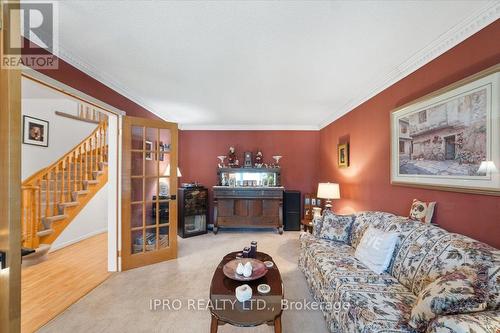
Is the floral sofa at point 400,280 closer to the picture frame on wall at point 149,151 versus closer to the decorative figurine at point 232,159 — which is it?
the picture frame on wall at point 149,151

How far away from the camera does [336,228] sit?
2.80 m

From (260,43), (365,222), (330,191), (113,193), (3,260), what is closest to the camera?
(3,260)

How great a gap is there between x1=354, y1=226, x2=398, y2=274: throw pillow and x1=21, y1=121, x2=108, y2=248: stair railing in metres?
4.54

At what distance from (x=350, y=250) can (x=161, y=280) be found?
2367mm

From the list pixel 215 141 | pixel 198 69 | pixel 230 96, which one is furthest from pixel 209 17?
pixel 215 141

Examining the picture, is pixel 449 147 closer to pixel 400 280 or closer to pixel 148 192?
pixel 400 280

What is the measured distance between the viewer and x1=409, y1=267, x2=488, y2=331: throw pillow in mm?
1080

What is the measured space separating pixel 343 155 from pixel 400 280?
236cm

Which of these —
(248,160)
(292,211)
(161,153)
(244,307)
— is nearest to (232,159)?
(248,160)

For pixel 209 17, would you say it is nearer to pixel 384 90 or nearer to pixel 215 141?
pixel 384 90

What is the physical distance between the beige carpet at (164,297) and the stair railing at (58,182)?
1884 mm

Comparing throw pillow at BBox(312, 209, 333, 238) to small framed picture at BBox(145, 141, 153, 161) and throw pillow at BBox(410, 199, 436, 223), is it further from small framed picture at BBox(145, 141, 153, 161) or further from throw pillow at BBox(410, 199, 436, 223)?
small framed picture at BBox(145, 141, 153, 161)

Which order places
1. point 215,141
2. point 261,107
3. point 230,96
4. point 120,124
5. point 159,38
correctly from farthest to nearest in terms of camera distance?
point 215,141 → point 261,107 → point 230,96 → point 120,124 → point 159,38

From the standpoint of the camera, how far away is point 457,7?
1508 mm
